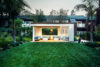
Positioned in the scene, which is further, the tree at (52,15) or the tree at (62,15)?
the tree at (52,15)

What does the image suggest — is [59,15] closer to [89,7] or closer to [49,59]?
[89,7]

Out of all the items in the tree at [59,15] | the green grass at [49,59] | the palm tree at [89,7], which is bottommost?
the green grass at [49,59]

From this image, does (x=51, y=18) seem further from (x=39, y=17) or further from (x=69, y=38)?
(x=69, y=38)

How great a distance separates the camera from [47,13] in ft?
116

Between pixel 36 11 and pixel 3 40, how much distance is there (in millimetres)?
24359

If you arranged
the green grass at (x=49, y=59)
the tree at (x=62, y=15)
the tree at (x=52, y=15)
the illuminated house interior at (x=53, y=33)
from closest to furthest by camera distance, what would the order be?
the green grass at (x=49, y=59) < the illuminated house interior at (x=53, y=33) < the tree at (x=62, y=15) < the tree at (x=52, y=15)

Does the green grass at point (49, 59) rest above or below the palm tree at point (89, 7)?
below

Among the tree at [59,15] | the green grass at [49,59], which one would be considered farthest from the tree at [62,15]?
the green grass at [49,59]

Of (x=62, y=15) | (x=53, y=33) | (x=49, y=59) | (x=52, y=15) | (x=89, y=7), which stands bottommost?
(x=49, y=59)

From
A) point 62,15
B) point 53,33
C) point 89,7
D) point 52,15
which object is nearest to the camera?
point 89,7

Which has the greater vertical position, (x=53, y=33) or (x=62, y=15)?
(x=62, y=15)

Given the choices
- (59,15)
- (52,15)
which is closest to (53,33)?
(59,15)

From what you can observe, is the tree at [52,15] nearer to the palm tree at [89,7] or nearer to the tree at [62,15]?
the tree at [62,15]

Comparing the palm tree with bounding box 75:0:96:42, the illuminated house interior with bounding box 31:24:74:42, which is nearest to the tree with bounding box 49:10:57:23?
the illuminated house interior with bounding box 31:24:74:42
